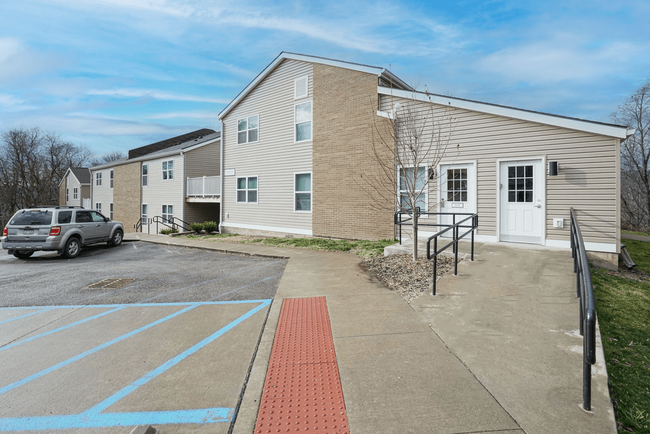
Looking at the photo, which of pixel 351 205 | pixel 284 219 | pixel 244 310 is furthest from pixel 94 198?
pixel 244 310

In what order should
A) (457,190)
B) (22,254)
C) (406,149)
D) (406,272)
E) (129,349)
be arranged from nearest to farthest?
(129,349) → (406,272) → (457,190) → (406,149) → (22,254)

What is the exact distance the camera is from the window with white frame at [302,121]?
14.5 m

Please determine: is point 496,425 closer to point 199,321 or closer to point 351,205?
point 199,321

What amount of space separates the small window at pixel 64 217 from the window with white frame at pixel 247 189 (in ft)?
24.0

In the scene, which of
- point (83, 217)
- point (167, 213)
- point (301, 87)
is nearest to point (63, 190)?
point (167, 213)

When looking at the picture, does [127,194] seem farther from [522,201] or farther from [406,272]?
[522,201]

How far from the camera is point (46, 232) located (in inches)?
441

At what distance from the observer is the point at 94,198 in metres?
33.3

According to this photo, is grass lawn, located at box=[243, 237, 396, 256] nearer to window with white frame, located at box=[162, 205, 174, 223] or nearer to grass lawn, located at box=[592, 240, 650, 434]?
grass lawn, located at box=[592, 240, 650, 434]

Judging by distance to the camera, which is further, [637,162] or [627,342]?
[637,162]

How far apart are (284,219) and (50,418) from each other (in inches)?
502

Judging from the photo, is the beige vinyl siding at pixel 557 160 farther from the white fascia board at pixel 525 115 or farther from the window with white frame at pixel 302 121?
the window with white frame at pixel 302 121

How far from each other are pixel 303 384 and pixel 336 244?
9.00 metres

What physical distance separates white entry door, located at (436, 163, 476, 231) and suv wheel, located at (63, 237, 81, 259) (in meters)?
12.6
